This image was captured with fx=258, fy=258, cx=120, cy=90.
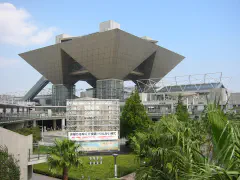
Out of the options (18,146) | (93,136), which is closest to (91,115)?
(93,136)

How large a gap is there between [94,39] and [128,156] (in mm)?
32384

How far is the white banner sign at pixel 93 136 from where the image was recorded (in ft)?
81.8

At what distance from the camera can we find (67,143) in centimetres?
1395

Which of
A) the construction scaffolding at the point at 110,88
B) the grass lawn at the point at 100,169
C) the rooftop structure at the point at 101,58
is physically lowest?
the grass lawn at the point at 100,169

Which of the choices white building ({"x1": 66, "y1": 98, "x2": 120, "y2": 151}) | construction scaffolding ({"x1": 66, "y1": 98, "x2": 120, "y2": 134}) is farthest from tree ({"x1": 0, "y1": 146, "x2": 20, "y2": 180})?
construction scaffolding ({"x1": 66, "y1": 98, "x2": 120, "y2": 134})

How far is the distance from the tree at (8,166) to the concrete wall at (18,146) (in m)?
0.28

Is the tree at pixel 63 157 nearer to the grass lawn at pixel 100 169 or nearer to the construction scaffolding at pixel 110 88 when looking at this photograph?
the grass lawn at pixel 100 169

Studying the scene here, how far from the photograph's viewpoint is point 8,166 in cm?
1391

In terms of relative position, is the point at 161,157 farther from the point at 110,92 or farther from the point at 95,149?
the point at 110,92

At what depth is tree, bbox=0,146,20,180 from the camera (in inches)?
536

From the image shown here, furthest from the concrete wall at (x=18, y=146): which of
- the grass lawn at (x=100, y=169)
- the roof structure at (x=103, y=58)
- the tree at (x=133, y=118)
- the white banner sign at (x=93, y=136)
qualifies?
the roof structure at (x=103, y=58)

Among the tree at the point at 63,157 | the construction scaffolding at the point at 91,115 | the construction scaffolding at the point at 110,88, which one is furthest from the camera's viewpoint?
the construction scaffolding at the point at 110,88

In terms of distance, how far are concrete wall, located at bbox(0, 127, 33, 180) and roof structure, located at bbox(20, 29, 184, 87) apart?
124 feet

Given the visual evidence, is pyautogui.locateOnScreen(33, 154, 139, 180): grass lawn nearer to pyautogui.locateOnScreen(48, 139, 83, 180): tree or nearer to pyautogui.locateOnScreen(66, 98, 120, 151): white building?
pyautogui.locateOnScreen(66, 98, 120, 151): white building
